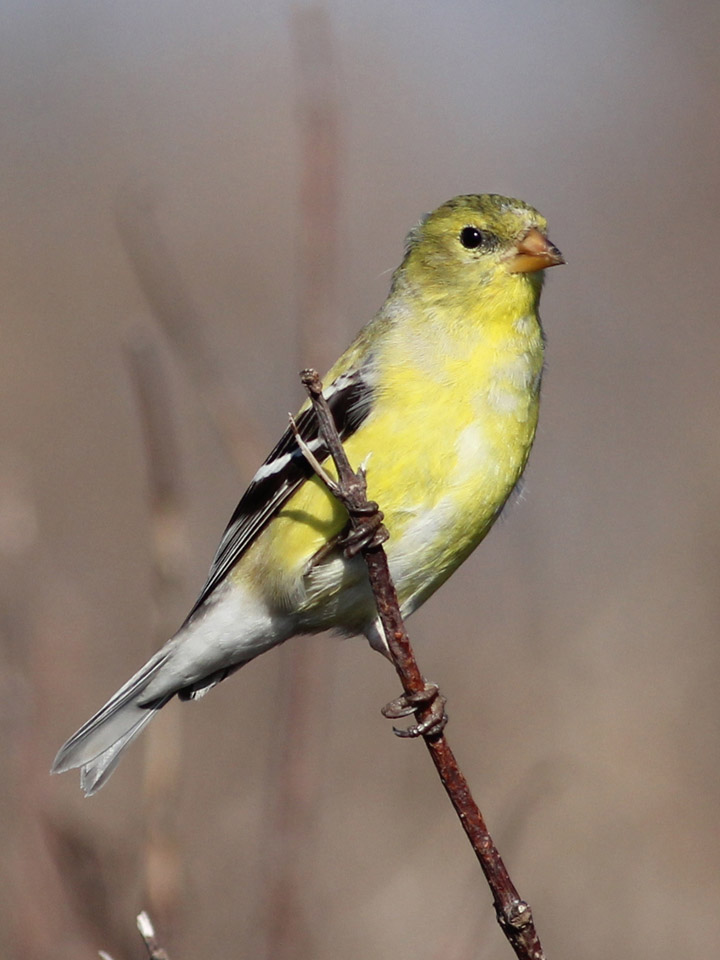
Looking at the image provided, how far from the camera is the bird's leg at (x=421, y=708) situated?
8.54 feet

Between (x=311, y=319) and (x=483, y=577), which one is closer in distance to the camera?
(x=311, y=319)

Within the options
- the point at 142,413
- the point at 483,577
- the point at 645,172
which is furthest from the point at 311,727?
the point at 645,172

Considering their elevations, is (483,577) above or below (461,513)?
below

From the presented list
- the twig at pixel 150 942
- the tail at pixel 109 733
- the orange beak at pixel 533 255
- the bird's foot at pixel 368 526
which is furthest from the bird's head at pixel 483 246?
the twig at pixel 150 942

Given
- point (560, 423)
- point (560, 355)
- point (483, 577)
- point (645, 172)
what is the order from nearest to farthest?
point (483, 577), point (560, 423), point (560, 355), point (645, 172)

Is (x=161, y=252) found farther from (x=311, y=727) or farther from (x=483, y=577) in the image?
(x=483, y=577)

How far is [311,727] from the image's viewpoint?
8.96 feet

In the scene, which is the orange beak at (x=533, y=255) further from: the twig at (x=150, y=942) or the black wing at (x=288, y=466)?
the twig at (x=150, y=942)

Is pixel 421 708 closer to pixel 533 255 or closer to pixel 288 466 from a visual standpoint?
pixel 288 466

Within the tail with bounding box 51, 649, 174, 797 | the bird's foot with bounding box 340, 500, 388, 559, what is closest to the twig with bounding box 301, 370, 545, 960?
the bird's foot with bounding box 340, 500, 388, 559

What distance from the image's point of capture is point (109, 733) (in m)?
3.74

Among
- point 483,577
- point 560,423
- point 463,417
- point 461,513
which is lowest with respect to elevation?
point 483,577

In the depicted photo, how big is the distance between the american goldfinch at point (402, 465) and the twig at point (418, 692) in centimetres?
67

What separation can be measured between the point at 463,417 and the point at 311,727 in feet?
3.29
